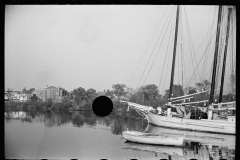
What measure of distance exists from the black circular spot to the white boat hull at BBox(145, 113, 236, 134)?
4.45 meters

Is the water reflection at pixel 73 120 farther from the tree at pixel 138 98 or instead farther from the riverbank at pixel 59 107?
the tree at pixel 138 98

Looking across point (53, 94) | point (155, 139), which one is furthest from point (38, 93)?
point (155, 139)

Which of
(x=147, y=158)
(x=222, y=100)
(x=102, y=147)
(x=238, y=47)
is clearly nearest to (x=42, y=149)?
(x=102, y=147)

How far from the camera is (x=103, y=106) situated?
500cm

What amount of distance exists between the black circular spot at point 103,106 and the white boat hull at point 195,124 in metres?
4.45

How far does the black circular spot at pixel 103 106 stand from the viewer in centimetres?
485

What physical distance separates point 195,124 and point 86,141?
3.32 m

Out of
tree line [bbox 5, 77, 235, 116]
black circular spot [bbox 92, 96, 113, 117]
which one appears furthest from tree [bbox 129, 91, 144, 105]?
black circular spot [bbox 92, 96, 113, 117]

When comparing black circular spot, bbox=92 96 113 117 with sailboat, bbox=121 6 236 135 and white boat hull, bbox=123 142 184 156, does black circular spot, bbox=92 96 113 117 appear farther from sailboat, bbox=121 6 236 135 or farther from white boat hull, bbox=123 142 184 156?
sailboat, bbox=121 6 236 135

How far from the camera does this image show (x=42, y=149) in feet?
22.6

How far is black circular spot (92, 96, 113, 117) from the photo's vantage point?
4.85 metres

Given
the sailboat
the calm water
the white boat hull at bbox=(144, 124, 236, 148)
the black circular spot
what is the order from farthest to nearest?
the sailboat → the white boat hull at bbox=(144, 124, 236, 148) → the calm water → the black circular spot

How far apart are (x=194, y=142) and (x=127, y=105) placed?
2579 millimetres
